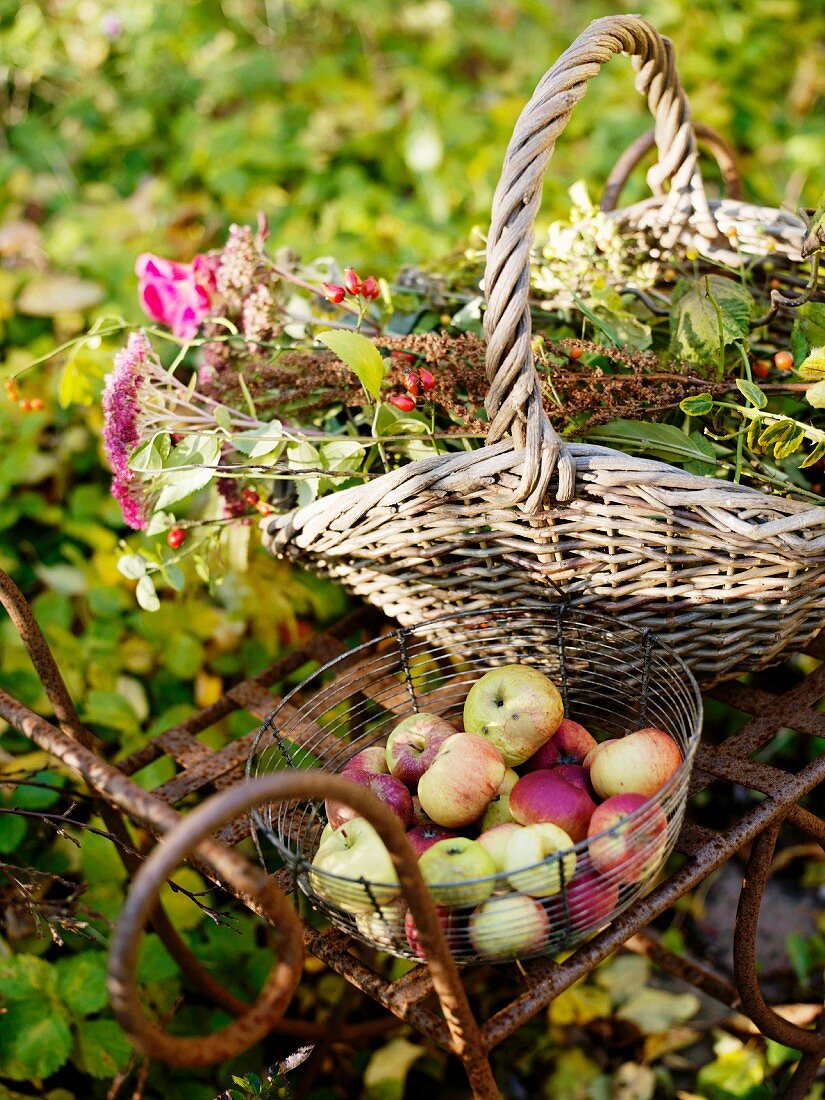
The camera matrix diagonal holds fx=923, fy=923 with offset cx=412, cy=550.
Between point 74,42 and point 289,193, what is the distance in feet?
3.32

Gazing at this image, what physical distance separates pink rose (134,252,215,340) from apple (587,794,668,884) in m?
0.77

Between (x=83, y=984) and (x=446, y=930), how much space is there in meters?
0.63

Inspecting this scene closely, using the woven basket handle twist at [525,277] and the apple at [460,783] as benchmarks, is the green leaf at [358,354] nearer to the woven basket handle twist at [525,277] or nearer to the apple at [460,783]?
the woven basket handle twist at [525,277]

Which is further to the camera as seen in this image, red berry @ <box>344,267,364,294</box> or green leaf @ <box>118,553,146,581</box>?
green leaf @ <box>118,553,146,581</box>

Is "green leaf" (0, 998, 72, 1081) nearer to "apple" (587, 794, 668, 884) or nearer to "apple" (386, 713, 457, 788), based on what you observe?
"apple" (386, 713, 457, 788)

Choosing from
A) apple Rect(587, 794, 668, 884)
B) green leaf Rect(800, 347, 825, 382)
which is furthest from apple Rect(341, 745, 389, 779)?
green leaf Rect(800, 347, 825, 382)

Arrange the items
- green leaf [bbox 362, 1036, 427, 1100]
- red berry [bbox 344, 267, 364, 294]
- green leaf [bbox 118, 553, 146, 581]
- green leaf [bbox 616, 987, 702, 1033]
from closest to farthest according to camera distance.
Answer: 1. red berry [bbox 344, 267, 364, 294]
2. green leaf [bbox 118, 553, 146, 581]
3. green leaf [bbox 362, 1036, 427, 1100]
4. green leaf [bbox 616, 987, 702, 1033]

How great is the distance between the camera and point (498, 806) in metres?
0.79

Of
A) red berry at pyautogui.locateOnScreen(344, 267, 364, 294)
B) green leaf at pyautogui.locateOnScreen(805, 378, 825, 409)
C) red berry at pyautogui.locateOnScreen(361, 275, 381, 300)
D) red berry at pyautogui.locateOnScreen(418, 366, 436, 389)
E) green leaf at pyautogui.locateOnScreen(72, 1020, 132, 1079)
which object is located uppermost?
red berry at pyautogui.locateOnScreen(344, 267, 364, 294)

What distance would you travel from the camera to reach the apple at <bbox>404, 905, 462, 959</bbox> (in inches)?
27.0

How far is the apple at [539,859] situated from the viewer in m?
0.66

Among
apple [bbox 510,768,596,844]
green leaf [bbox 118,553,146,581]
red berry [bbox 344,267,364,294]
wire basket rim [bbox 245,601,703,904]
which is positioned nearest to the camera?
wire basket rim [bbox 245,601,703,904]

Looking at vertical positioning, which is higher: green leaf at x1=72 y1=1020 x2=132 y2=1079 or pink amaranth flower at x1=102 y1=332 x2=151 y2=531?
pink amaranth flower at x1=102 y1=332 x2=151 y2=531

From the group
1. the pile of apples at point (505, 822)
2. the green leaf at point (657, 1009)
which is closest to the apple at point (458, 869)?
the pile of apples at point (505, 822)
